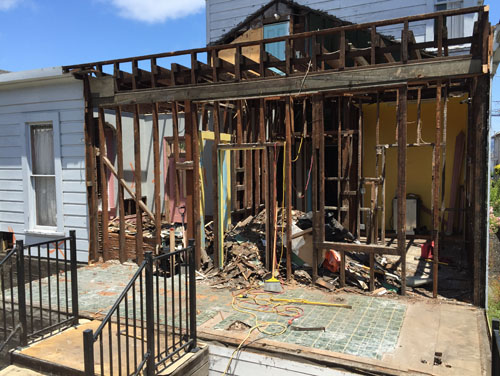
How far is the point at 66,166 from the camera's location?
8.77m

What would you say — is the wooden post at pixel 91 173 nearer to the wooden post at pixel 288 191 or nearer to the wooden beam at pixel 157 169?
the wooden beam at pixel 157 169

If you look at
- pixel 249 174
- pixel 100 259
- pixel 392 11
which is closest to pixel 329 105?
pixel 249 174

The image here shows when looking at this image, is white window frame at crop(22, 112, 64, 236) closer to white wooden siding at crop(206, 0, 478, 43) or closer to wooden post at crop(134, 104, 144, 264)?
wooden post at crop(134, 104, 144, 264)

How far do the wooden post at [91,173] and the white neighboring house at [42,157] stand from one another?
0.11 metres

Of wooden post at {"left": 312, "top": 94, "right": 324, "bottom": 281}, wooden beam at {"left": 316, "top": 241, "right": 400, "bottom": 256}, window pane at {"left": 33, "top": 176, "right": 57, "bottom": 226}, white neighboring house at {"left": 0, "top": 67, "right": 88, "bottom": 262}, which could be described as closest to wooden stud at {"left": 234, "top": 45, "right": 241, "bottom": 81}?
wooden post at {"left": 312, "top": 94, "right": 324, "bottom": 281}

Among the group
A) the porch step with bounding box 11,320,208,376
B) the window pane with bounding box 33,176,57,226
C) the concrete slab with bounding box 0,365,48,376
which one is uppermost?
the window pane with bounding box 33,176,57,226

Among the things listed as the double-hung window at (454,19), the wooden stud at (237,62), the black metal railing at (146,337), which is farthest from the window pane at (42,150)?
the double-hung window at (454,19)

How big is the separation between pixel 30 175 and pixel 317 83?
6611mm

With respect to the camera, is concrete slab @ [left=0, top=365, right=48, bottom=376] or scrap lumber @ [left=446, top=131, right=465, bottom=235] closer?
concrete slab @ [left=0, top=365, right=48, bottom=376]

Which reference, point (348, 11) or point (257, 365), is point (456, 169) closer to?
point (348, 11)

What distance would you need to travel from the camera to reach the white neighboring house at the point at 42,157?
8.63 meters

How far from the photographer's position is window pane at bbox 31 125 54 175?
905 cm

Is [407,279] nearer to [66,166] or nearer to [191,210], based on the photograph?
[191,210]

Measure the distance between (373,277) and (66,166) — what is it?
6.55 m
